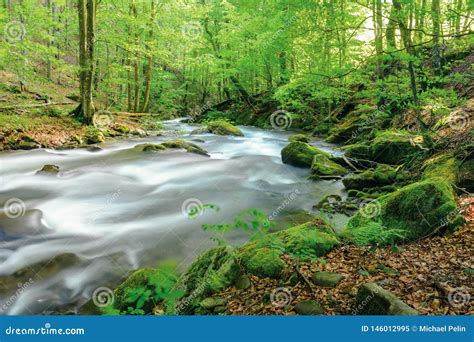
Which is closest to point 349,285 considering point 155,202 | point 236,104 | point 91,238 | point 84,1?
point 91,238

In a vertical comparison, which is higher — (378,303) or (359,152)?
(359,152)

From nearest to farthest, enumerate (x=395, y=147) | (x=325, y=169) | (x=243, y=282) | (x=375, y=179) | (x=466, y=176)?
(x=243, y=282) < (x=466, y=176) < (x=375, y=179) < (x=395, y=147) < (x=325, y=169)

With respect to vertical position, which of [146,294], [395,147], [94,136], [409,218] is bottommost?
[146,294]

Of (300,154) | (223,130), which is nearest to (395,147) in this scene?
(300,154)

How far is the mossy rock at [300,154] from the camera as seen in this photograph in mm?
11891

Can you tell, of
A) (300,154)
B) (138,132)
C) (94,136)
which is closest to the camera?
(300,154)

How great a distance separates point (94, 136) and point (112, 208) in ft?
23.7

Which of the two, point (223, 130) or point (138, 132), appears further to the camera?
point (223, 130)

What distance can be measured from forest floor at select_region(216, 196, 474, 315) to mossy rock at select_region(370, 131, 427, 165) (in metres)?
5.20

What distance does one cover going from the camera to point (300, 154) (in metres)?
12.1

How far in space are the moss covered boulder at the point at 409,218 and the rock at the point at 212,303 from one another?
2231 mm

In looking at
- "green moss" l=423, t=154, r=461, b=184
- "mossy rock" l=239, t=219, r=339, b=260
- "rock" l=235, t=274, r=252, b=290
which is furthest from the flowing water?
"green moss" l=423, t=154, r=461, b=184

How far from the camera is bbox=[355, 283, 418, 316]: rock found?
3215 mm

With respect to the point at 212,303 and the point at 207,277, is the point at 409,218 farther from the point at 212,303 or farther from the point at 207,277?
the point at 212,303
